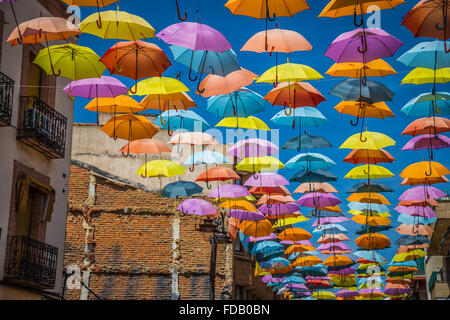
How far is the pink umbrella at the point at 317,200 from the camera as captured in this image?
20539mm

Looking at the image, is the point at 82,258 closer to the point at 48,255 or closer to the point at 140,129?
the point at 48,255

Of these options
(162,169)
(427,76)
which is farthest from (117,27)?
(162,169)

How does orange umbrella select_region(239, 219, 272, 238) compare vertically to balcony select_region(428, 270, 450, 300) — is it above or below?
above

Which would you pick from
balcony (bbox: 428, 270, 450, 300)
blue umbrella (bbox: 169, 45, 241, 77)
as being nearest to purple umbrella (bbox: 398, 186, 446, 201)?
blue umbrella (bbox: 169, 45, 241, 77)

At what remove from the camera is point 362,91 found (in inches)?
546

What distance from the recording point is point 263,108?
15125mm

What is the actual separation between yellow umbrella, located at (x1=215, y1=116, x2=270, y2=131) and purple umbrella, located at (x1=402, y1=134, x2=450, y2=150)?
3.84m

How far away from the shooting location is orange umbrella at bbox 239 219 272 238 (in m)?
21.6

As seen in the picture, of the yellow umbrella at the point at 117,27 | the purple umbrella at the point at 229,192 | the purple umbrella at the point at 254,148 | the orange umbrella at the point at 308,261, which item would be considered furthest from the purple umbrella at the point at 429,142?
the orange umbrella at the point at 308,261

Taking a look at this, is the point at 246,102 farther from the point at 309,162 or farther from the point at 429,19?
the point at 429,19

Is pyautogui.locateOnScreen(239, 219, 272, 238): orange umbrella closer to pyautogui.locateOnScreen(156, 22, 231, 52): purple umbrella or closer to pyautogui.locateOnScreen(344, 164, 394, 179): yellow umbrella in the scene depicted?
pyautogui.locateOnScreen(344, 164, 394, 179): yellow umbrella

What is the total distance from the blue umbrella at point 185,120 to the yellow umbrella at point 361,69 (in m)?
4.39

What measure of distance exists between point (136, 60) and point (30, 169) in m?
5.73

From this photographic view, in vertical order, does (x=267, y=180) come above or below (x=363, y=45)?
below
